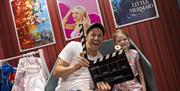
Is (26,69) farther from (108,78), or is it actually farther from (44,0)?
(108,78)

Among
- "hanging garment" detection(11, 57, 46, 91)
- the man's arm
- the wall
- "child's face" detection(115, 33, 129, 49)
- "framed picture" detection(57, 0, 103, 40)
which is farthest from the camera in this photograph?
"framed picture" detection(57, 0, 103, 40)

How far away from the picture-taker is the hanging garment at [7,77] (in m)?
3.01

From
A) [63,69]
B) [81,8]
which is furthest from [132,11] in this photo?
[63,69]

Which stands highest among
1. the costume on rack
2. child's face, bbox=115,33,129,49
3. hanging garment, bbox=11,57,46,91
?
Answer: child's face, bbox=115,33,129,49

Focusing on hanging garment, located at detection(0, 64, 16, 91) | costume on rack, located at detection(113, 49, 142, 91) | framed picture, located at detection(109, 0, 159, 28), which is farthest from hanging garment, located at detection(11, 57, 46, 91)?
framed picture, located at detection(109, 0, 159, 28)

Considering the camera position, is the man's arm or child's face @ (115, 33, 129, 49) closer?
the man's arm

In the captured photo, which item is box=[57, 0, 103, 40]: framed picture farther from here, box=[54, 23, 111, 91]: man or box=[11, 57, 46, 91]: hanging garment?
box=[54, 23, 111, 91]: man

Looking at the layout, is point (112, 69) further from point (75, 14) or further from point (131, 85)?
point (75, 14)

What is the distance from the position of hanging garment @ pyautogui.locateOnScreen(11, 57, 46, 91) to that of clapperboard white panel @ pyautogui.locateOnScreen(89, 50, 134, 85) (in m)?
1.20

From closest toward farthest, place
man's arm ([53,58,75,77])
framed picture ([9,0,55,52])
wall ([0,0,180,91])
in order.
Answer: man's arm ([53,58,75,77]) → wall ([0,0,180,91]) → framed picture ([9,0,55,52])

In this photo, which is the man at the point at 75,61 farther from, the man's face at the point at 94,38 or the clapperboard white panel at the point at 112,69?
the clapperboard white panel at the point at 112,69

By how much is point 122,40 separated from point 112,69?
0.72 meters

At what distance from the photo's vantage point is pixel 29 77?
3.01 metres

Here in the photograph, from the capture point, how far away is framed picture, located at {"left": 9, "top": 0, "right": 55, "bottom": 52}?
139 inches
